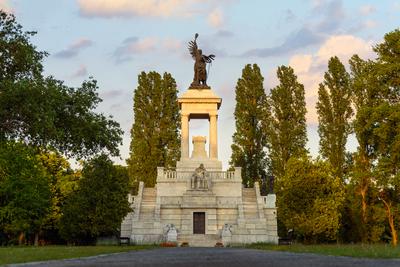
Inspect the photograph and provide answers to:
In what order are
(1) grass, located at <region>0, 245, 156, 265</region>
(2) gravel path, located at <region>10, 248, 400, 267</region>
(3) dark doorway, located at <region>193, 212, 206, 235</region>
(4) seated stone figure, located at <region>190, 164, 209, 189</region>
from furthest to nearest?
(4) seated stone figure, located at <region>190, 164, 209, 189</region> → (3) dark doorway, located at <region>193, 212, 206, 235</region> → (1) grass, located at <region>0, 245, 156, 265</region> → (2) gravel path, located at <region>10, 248, 400, 267</region>

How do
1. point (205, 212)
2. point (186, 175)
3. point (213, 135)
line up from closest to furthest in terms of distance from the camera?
point (205, 212), point (186, 175), point (213, 135)

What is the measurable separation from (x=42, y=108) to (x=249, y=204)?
3486cm

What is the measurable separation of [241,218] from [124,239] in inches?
379

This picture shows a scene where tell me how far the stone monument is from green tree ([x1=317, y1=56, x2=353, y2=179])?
10242 millimetres

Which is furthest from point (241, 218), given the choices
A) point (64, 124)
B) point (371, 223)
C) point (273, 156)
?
point (64, 124)

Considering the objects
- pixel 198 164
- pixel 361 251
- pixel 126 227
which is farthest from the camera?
pixel 198 164

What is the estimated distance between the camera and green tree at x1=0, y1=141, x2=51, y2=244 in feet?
167

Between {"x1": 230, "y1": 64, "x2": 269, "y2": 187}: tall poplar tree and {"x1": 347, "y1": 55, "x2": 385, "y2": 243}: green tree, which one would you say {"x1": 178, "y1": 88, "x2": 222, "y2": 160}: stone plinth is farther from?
{"x1": 347, "y1": 55, "x2": 385, "y2": 243}: green tree

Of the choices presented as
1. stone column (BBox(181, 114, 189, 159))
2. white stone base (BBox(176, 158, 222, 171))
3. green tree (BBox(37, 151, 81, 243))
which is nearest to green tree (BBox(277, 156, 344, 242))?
white stone base (BBox(176, 158, 222, 171))

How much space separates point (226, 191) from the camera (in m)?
52.6

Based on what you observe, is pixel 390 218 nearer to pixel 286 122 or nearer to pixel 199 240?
pixel 199 240

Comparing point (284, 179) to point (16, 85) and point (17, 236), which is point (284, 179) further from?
point (16, 85)

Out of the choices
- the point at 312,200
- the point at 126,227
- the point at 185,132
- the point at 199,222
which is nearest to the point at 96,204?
the point at 126,227

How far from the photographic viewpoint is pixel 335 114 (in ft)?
200
